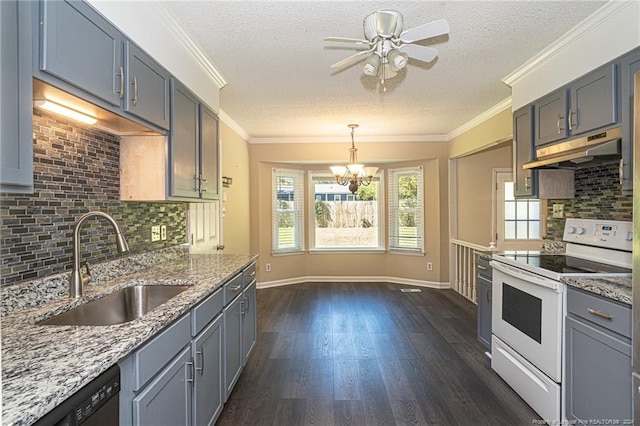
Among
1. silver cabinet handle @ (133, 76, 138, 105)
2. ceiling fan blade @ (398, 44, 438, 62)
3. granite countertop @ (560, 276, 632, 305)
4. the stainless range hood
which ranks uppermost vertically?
ceiling fan blade @ (398, 44, 438, 62)

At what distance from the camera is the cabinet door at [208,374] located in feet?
5.58

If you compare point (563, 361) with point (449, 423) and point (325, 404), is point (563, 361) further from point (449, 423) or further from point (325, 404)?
point (325, 404)

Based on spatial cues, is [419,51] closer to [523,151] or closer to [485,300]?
[523,151]

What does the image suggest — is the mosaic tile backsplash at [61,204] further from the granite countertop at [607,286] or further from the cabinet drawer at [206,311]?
the granite countertop at [607,286]

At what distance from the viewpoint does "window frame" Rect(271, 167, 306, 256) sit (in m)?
5.62

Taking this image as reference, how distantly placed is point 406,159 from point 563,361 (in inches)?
152

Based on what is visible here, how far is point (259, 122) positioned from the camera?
4453 millimetres

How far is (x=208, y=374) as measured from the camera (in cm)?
185

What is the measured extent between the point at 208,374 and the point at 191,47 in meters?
2.13

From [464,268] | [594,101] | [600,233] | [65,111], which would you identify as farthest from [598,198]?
[65,111]

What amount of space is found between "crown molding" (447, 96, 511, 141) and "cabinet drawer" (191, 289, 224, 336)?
3468mm

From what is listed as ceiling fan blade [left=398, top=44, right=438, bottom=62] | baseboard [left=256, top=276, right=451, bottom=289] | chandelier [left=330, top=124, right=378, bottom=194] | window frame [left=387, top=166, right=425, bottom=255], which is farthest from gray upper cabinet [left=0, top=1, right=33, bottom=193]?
window frame [left=387, top=166, right=425, bottom=255]

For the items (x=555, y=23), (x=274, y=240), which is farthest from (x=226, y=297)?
(x=274, y=240)

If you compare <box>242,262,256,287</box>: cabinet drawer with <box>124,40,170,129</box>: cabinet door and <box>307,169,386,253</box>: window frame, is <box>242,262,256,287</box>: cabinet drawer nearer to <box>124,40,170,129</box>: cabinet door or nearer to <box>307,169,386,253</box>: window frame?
<box>124,40,170,129</box>: cabinet door
